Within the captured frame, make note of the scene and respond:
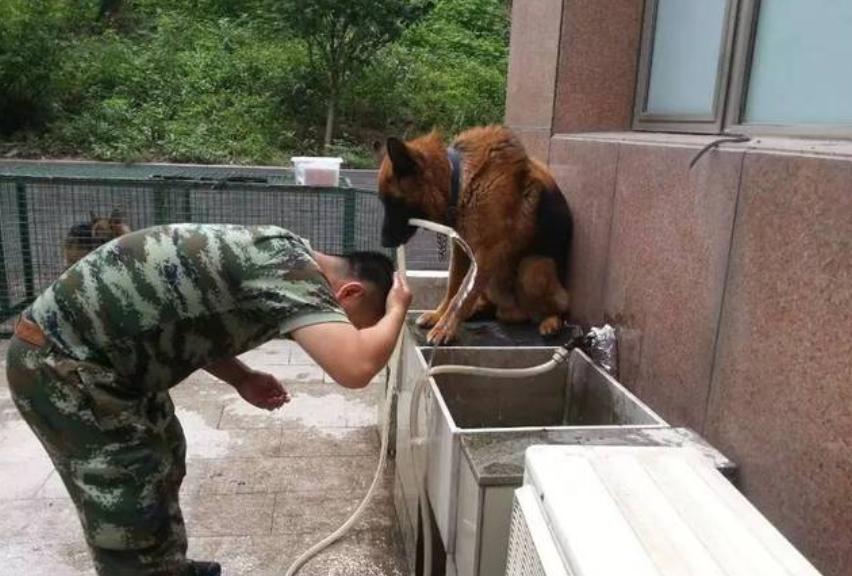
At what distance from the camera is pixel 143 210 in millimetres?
5688

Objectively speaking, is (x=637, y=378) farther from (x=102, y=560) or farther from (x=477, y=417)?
(x=102, y=560)

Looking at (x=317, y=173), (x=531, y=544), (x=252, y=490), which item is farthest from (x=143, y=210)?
(x=531, y=544)

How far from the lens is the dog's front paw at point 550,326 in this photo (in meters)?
3.54

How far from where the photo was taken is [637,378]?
2.86m

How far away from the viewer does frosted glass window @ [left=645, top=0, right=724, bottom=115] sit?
2947mm

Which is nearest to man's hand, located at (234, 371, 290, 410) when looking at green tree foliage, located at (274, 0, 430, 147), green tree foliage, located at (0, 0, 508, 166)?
green tree foliage, located at (0, 0, 508, 166)

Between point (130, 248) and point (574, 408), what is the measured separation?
1977mm

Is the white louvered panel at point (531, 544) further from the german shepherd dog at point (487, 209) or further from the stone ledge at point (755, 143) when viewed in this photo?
the german shepherd dog at point (487, 209)

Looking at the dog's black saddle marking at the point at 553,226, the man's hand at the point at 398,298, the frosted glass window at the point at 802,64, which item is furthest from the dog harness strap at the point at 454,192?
the frosted glass window at the point at 802,64

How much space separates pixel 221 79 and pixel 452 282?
15994mm

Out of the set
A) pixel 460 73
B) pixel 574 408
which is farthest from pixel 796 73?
pixel 460 73

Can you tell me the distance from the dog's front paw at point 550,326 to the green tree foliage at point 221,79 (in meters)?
12.0

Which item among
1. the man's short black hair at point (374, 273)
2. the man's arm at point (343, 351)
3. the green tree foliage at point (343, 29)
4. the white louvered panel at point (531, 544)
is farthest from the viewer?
the green tree foliage at point (343, 29)

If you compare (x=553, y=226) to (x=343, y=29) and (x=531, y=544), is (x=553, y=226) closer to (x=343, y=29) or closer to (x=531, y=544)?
(x=531, y=544)
